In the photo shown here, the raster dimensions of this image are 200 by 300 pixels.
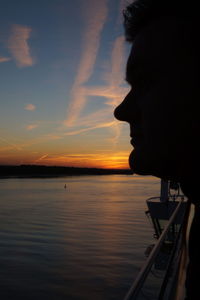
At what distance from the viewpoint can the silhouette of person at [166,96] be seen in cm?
83

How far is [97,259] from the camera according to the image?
54.3 ft

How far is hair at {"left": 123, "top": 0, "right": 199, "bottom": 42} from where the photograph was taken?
878 millimetres

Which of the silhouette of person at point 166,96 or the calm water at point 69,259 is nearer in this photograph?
the silhouette of person at point 166,96

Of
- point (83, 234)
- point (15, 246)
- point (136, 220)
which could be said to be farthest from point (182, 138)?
point (136, 220)

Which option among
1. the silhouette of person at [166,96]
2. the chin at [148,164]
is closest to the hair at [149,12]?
the silhouette of person at [166,96]

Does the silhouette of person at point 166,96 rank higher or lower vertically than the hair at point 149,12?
lower

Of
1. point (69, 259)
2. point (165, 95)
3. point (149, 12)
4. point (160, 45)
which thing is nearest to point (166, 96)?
point (165, 95)

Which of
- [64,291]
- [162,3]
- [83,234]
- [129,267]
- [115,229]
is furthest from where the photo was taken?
[115,229]

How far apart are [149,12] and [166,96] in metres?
0.32

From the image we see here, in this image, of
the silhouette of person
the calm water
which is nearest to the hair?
the silhouette of person

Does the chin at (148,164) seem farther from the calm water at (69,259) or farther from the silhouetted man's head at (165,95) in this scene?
the calm water at (69,259)

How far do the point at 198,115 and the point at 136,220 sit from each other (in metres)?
32.2

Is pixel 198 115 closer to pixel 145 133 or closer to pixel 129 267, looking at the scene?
pixel 145 133

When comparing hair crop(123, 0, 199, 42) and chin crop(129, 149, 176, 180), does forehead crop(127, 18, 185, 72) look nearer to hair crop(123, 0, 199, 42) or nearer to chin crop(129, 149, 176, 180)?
hair crop(123, 0, 199, 42)
